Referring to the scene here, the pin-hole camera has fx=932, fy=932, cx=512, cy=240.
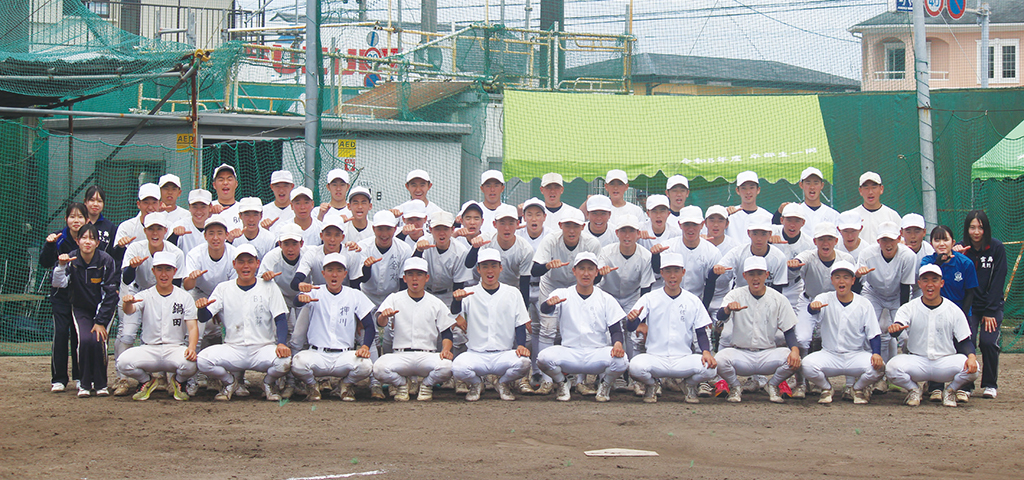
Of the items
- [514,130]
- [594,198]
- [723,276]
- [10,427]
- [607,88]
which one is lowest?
[10,427]

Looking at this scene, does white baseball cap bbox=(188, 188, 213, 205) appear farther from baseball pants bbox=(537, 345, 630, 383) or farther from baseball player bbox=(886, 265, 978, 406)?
baseball player bbox=(886, 265, 978, 406)

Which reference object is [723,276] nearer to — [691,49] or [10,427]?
[10,427]

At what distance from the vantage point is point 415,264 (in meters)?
8.24

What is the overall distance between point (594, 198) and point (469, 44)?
20.5 ft

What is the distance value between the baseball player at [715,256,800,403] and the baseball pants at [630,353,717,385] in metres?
0.26

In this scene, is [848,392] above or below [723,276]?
below

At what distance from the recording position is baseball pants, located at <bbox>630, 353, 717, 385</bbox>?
8047mm

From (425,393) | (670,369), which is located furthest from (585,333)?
(425,393)

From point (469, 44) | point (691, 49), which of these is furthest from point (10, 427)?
point (691, 49)

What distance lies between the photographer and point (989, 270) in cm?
851

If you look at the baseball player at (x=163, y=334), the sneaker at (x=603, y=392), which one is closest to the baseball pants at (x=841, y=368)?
the sneaker at (x=603, y=392)

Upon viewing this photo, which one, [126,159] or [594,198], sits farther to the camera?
[126,159]

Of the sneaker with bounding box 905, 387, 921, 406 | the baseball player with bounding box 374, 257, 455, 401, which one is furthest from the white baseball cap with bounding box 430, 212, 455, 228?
the sneaker with bounding box 905, 387, 921, 406

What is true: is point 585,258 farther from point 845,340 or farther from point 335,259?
point 845,340
